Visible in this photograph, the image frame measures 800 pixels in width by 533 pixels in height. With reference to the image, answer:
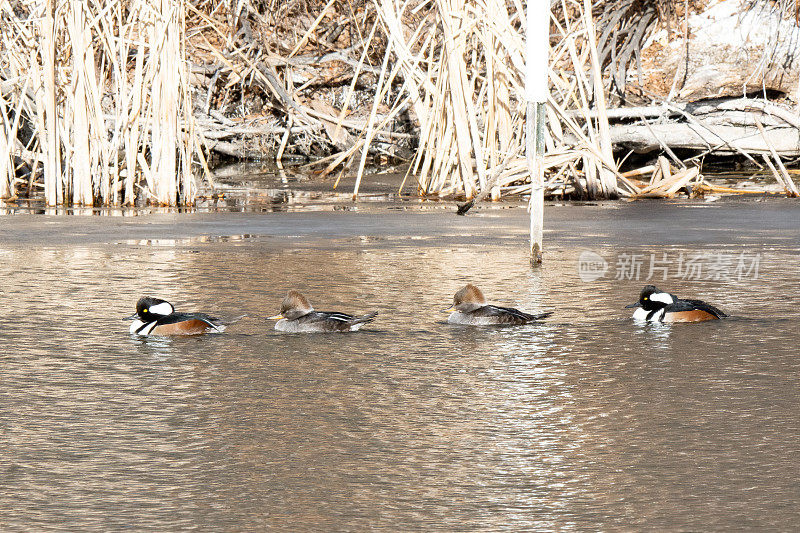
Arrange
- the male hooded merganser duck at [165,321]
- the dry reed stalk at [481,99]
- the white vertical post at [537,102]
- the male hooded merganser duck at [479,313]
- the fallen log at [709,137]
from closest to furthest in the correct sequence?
1. the male hooded merganser duck at [165,321]
2. the male hooded merganser duck at [479,313]
3. the white vertical post at [537,102]
4. the dry reed stalk at [481,99]
5. the fallen log at [709,137]

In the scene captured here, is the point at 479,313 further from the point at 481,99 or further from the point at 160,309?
the point at 481,99

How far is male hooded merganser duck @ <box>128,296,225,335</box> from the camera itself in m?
7.67

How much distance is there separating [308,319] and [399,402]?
6.12 ft

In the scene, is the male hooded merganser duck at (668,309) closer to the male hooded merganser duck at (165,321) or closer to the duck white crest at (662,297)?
the duck white crest at (662,297)

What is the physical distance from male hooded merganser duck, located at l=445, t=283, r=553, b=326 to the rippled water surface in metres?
0.10

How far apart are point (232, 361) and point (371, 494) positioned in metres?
2.62

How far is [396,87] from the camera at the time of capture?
2661 cm

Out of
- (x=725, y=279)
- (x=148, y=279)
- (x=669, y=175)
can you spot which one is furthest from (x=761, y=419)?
(x=669, y=175)

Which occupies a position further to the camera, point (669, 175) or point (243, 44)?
point (243, 44)

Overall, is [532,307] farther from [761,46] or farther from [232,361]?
[761,46]

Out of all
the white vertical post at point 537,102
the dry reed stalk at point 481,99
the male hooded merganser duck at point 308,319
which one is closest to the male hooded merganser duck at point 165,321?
the male hooded merganser duck at point 308,319

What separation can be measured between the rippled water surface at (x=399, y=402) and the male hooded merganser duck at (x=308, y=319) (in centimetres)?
12

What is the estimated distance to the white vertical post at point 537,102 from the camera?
→ 10.6 m

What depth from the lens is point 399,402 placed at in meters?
6.05
